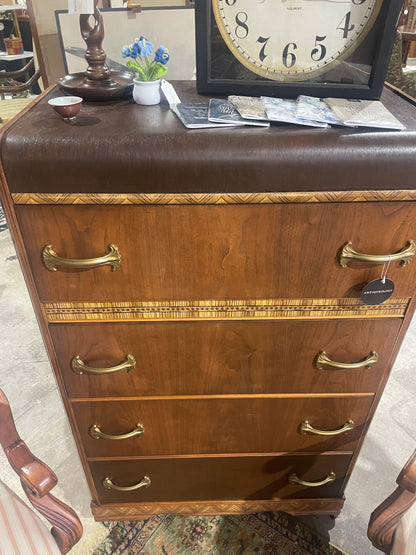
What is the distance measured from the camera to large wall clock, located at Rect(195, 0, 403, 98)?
75 centimetres

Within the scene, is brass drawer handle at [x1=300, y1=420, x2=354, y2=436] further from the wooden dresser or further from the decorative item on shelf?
the decorative item on shelf

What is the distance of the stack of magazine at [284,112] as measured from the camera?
2.37 feet

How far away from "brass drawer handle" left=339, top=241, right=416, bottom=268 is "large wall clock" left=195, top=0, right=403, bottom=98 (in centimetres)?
32

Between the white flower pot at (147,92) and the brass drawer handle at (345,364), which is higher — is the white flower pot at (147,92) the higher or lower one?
the higher one

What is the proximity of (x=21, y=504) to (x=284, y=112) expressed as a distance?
920 millimetres

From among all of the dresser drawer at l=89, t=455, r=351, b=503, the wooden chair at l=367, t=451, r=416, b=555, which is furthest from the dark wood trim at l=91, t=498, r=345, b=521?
the wooden chair at l=367, t=451, r=416, b=555

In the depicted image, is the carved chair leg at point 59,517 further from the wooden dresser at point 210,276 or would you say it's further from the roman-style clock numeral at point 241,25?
the roman-style clock numeral at point 241,25

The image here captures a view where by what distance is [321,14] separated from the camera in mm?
751

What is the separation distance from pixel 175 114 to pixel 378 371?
718 mm

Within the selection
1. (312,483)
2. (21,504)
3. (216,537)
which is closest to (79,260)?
(21,504)

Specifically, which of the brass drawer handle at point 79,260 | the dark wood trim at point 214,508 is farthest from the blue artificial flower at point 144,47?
the dark wood trim at point 214,508

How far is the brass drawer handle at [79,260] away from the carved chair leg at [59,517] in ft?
1.47

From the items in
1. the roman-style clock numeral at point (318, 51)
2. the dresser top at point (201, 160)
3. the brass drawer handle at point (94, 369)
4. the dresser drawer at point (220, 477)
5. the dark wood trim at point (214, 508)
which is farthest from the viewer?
the dark wood trim at point (214, 508)

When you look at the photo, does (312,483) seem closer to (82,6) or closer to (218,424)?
(218,424)
